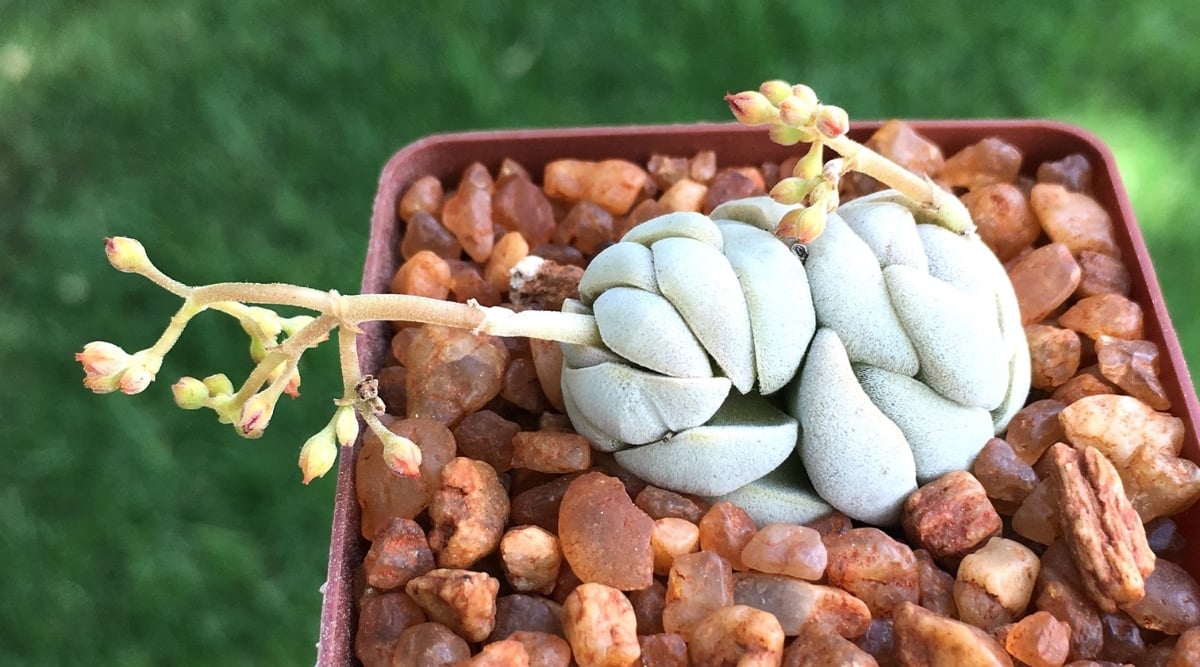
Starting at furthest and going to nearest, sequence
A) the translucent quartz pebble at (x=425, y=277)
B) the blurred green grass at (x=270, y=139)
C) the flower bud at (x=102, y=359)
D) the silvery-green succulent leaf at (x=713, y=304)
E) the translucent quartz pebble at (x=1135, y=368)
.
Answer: the blurred green grass at (x=270, y=139), the translucent quartz pebble at (x=425, y=277), the translucent quartz pebble at (x=1135, y=368), the silvery-green succulent leaf at (x=713, y=304), the flower bud at (x=102, y=359)

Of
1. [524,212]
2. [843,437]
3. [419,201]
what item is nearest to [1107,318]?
[843,437]

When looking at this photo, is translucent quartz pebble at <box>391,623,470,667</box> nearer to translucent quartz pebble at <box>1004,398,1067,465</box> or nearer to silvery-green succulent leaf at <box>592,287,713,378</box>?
silvery-green succulent leaf at <box>592,287,713,378</box>

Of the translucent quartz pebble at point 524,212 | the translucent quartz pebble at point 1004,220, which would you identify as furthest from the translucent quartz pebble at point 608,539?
the translucent quartz pebble at point 1004,220

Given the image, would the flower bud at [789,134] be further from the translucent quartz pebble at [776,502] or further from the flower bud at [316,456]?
the flower bud at [316,456]

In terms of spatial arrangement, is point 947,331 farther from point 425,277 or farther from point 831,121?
point 425,277

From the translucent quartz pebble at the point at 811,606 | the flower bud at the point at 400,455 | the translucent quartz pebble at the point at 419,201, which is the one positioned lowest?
the translucent quartz pebble at the point at 811,606

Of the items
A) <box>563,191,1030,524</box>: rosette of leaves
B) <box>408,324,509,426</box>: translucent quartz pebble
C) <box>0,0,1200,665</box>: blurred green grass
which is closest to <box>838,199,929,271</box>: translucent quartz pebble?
<box>563,191,1030,524</box>: rosette of leaves
